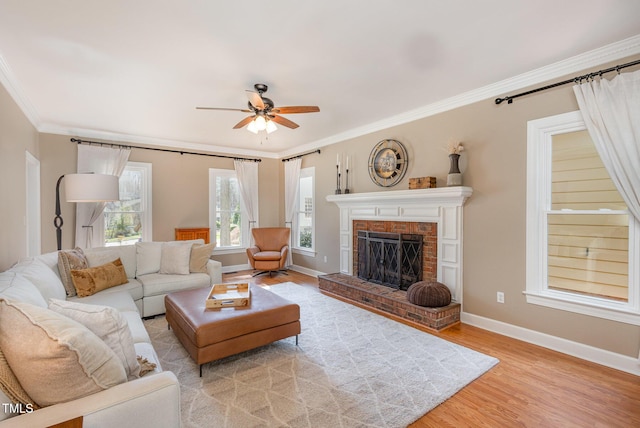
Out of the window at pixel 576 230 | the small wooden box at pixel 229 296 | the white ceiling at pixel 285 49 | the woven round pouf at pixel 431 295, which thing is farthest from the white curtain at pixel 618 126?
the small wooden box at pixel 229 296

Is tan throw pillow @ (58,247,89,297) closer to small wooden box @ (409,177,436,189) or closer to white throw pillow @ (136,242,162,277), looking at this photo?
white throw pillow @ (136,242,162,277)

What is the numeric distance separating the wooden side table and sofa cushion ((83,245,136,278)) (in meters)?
1.61

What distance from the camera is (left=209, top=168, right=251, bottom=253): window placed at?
6.17m

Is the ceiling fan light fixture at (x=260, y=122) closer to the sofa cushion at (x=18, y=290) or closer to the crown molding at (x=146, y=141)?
the sofa cushion at (x=18, y=290)

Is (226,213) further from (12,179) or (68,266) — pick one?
(12,179)

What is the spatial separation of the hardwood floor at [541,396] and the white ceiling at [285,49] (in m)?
2.68

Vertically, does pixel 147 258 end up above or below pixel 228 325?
above

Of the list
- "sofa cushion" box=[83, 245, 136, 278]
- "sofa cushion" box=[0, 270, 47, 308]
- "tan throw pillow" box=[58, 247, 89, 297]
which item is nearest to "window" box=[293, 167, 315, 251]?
"sofa cushion" box=[83, 245, 136, 278]

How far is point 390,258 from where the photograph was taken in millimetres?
4316

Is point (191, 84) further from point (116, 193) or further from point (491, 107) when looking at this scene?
point (491, 107)

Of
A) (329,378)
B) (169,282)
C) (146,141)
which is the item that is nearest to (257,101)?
(169,282)

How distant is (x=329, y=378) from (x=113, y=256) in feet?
10.0

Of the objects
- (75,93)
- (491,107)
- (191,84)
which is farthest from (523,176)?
(75,93)

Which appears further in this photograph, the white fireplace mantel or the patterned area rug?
the white fireplace mantel
